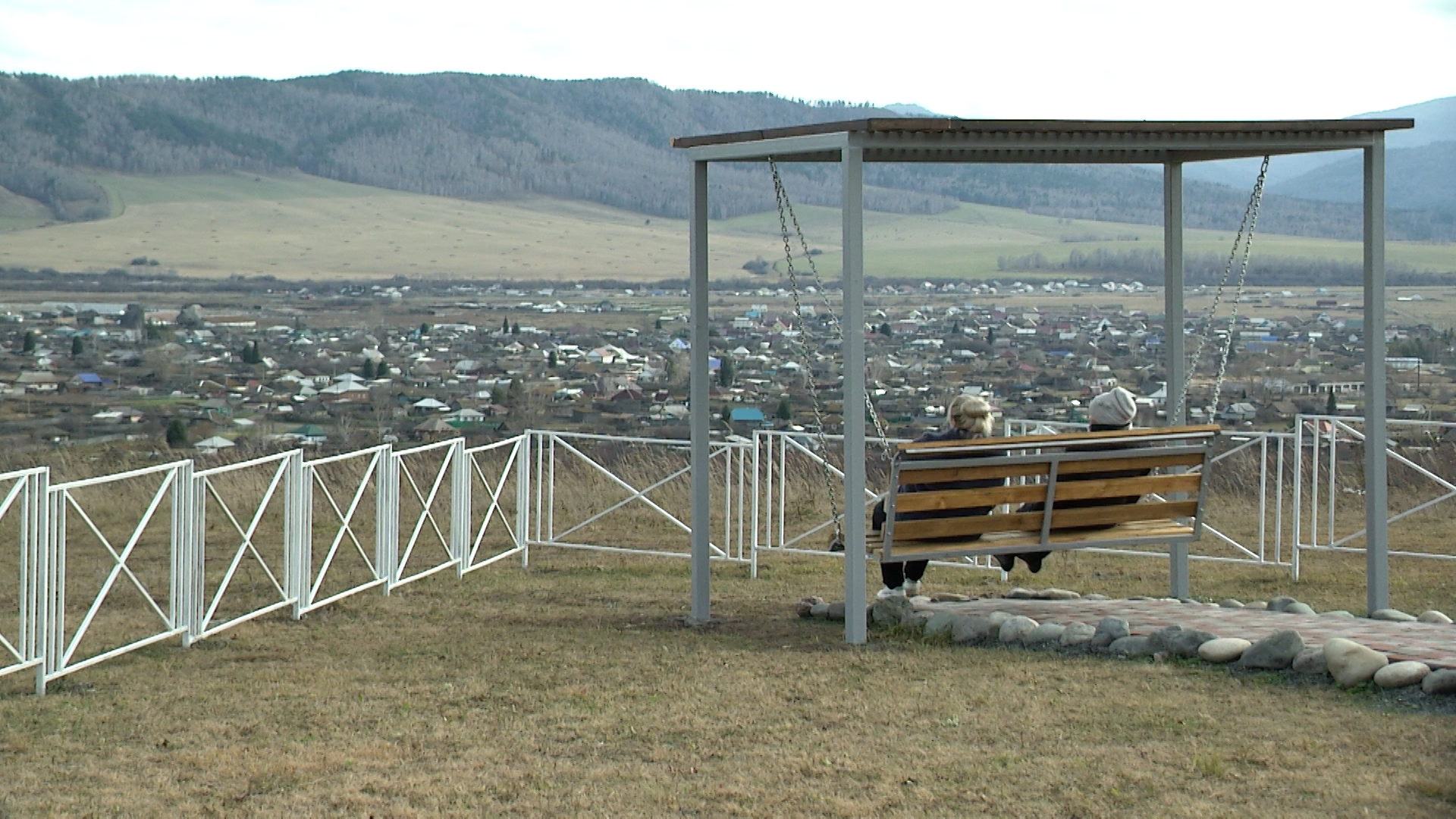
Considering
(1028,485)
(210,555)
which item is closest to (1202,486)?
(1028,485)

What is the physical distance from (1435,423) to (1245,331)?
1165 inches

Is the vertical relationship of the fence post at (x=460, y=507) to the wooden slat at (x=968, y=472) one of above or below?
below

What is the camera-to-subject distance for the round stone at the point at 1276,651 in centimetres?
661

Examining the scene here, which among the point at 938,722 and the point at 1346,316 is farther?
the point at 1346,316

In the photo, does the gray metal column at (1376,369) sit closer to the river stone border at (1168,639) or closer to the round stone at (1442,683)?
the river stone border at (1168,639)

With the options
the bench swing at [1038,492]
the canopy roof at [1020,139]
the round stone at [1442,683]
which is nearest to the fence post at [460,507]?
the canopy roof at [1020,139]

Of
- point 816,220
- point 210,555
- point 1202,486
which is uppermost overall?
point 816,220

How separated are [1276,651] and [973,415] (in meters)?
2.22

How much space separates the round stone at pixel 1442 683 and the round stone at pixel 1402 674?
3.1 inches

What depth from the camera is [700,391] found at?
334 inches

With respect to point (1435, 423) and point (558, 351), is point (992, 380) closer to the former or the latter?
point (558, 351)

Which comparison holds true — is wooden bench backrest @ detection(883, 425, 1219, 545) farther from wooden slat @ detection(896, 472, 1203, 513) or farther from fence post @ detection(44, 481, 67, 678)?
fence post @ detection(44, 481, 67, 678)

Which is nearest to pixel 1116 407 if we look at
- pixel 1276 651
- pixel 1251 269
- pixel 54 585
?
pixel 1276 651

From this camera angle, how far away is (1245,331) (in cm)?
3825
